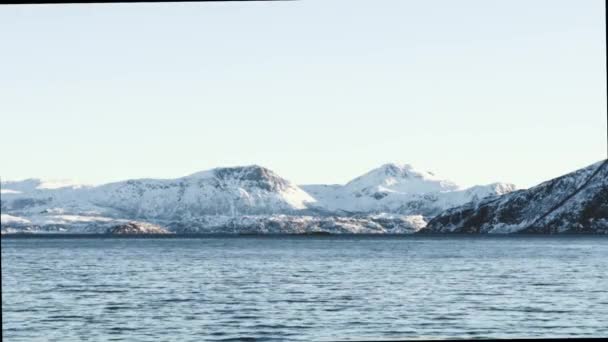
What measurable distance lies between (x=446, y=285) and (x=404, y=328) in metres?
28.9

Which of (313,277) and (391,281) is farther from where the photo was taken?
(313,277)

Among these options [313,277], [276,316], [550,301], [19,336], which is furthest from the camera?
[313,277]

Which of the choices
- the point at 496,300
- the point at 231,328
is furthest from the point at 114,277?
the point at 231,328

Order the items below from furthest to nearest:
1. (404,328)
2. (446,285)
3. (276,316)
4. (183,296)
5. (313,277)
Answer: (313,277) < (446,285) < (183,296) < (276,316) < (404,328)

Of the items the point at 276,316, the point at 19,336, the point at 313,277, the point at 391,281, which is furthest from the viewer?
the point at 313,277

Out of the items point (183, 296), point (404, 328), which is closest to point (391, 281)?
point (183, 296)

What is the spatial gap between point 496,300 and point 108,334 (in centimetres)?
2378

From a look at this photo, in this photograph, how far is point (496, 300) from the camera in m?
55.4

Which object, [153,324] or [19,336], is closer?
[19,336]

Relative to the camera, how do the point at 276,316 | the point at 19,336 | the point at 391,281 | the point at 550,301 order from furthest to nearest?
the point at 391,281
the point at 550,301
the point at 276,316
the point at 19,336

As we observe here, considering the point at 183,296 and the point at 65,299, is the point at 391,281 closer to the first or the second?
the point at 183,296

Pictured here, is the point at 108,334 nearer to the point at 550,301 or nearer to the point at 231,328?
the point at 231,328

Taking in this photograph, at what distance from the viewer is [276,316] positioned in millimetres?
46312

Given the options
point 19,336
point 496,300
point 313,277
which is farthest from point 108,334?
point 313,277
